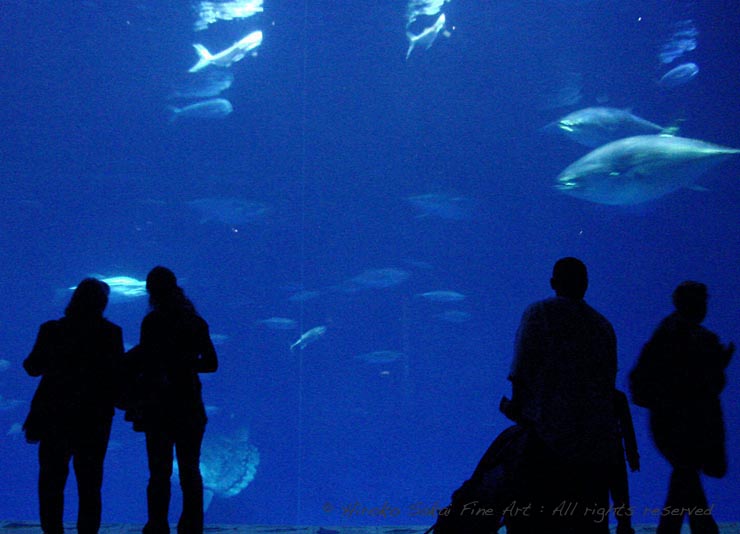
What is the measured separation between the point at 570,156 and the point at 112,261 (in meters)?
20.2

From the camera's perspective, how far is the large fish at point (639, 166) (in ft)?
22.1

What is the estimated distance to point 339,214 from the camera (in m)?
25.8

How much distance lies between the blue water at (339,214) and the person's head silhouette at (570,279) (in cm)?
1758

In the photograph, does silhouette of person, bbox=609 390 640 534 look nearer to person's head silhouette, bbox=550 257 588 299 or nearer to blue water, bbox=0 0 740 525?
person's head silhouette, bbox=550 257 588 299

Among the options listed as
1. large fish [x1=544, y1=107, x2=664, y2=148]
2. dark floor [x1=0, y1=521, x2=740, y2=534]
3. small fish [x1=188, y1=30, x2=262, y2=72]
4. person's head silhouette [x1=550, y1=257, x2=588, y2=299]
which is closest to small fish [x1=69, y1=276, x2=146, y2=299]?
small fish [x1=188, y1=30, x2=262, y2=72]

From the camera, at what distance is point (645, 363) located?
268 centimetres

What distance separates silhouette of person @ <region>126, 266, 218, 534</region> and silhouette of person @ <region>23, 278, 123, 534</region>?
179mm

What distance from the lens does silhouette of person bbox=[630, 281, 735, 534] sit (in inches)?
99.4

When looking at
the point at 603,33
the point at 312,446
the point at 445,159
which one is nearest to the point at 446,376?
the point at 312,446

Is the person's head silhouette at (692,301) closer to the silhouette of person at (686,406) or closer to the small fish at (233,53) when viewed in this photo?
the silhouette of person at (686,406)

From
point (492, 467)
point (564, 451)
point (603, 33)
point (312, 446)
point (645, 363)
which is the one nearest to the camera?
point (564, 451)

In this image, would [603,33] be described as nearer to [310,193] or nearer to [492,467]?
[310,193]

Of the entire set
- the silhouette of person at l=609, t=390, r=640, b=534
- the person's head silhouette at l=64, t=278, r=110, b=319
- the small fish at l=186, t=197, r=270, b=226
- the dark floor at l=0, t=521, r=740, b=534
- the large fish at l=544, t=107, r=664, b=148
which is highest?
the small fish at l=186, t=197, r=270, b=226

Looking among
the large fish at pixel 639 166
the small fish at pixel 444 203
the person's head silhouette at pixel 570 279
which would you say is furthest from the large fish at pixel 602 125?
the person's head silhouette at pixel 570 279
